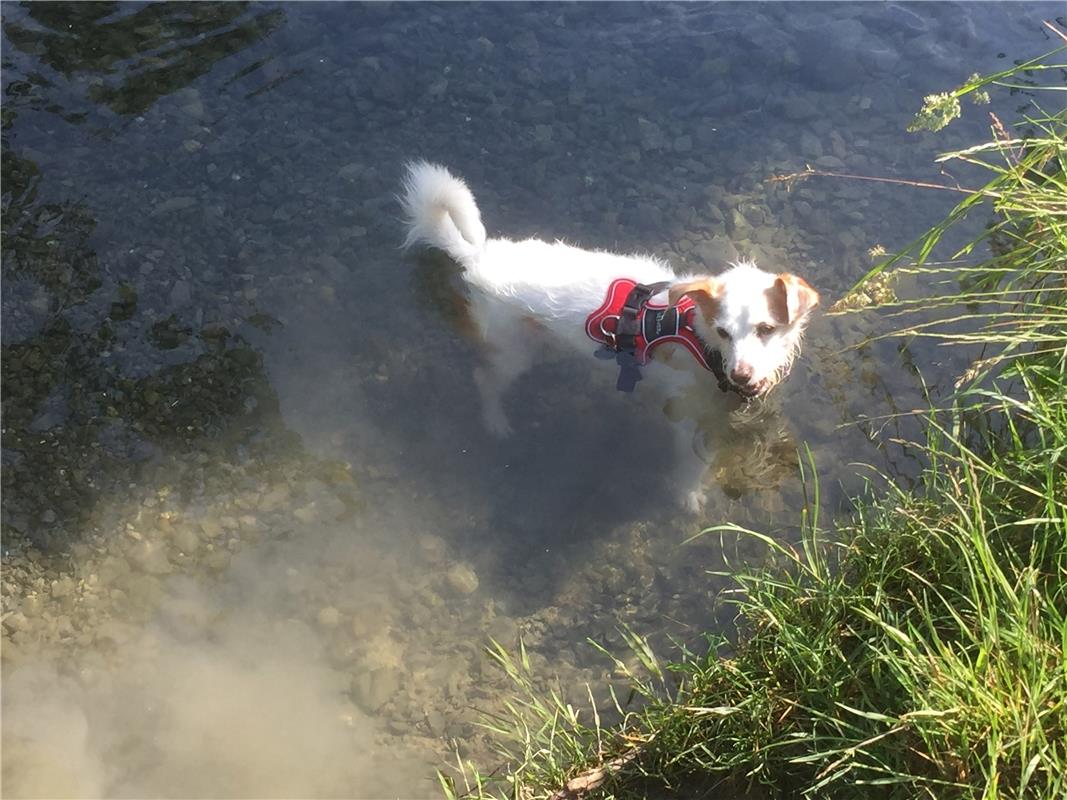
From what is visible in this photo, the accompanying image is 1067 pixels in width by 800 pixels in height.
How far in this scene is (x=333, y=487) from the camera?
140 inches

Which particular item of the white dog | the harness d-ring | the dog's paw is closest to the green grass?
the white dog

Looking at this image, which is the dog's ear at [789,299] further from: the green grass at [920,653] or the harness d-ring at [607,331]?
the harness d-ring at [607,331]

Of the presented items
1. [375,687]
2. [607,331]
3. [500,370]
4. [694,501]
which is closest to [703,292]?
[607,331]

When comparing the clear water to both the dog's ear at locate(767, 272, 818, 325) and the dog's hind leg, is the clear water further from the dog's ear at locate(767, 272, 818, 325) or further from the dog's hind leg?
the dog's ear at locate(767, 272, 818, 325)

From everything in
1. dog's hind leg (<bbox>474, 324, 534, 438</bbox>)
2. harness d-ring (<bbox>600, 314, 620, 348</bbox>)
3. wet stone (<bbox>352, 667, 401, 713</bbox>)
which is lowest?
wet stone (<bbox>352, 667, 401, 713</bbox>)

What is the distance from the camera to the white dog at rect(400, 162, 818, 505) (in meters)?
3.21

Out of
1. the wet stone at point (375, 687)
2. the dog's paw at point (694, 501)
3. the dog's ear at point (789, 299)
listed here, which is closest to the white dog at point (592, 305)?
the dog's ear at point (789, 299)

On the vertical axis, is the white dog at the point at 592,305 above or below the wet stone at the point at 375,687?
above

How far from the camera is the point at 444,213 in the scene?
3557mm

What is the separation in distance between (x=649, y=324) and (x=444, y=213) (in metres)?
1.01

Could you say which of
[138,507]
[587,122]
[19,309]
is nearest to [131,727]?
[138,507]

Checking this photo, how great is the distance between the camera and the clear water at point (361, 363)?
120 inches

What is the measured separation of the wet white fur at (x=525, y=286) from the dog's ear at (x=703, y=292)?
0.02 m

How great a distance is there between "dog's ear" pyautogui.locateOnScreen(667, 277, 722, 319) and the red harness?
4.6 inches
